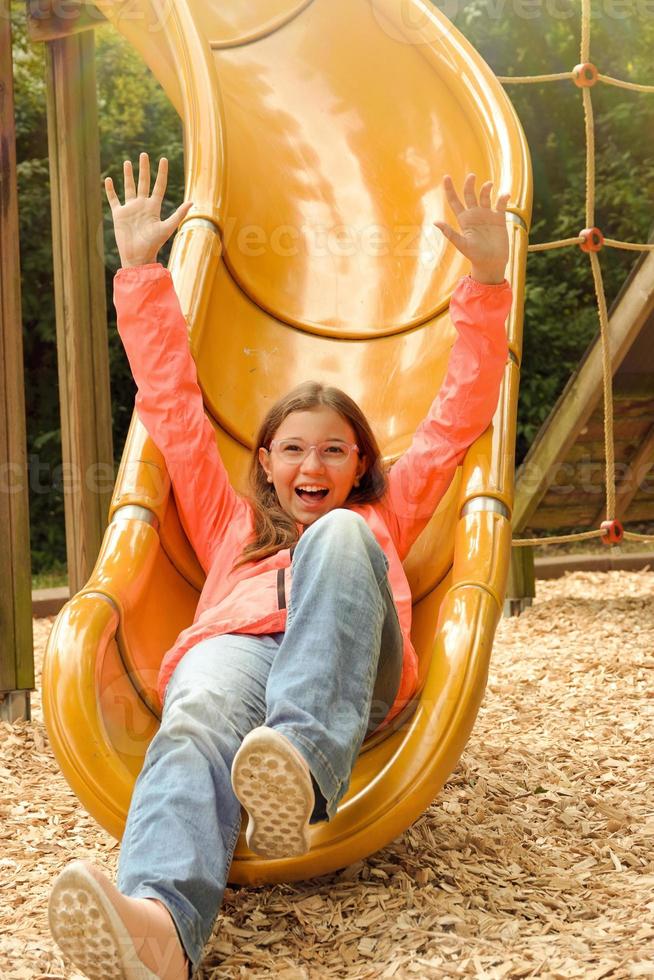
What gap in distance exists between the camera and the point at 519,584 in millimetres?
3828

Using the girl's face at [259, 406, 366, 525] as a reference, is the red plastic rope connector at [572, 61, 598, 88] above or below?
above

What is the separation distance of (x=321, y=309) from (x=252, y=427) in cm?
43

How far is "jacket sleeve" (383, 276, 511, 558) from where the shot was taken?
2064 mm

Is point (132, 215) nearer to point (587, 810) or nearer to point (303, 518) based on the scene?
point (303, 518)

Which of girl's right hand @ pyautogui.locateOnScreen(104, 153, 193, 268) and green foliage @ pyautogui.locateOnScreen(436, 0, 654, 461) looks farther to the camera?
green foliage @ pyautogui.locateOnScreen(436, 0, 654, 461)

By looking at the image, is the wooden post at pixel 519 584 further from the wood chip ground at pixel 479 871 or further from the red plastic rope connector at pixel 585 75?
the red plastic rope connector at pixel 585 75

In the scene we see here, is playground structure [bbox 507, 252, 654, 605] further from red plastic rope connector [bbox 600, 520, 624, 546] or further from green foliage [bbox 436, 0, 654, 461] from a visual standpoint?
green foliage [bbox 436, 0, 654, 461]

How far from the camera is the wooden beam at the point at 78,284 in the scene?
2.91 metres

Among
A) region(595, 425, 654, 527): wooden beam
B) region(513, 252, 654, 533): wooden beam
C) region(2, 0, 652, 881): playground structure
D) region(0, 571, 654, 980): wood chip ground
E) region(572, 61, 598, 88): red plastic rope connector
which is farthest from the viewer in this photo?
region(595, 425, 654, 527): wooden beam

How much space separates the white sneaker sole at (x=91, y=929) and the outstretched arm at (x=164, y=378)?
884 millimetres

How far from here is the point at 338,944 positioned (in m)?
1.52

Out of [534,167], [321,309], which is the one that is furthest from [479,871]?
[534,167]

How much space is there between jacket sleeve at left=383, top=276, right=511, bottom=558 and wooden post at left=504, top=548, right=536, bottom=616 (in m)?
1.75

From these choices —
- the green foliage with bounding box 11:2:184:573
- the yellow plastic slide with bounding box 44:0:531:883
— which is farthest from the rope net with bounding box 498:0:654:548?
the green foliage with bounding box 11:2:184:573
